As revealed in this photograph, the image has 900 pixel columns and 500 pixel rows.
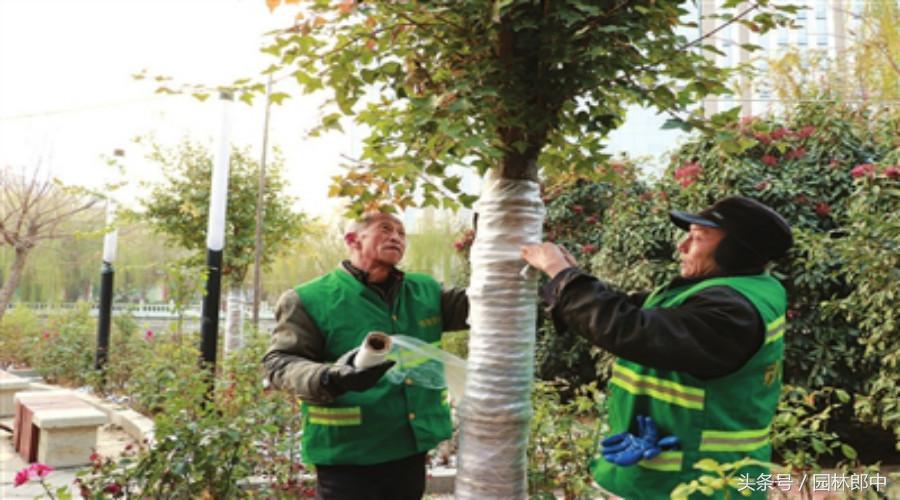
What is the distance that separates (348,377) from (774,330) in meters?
1.22

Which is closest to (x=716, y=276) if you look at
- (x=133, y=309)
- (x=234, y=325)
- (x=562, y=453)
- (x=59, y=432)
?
(x=562, y=453)

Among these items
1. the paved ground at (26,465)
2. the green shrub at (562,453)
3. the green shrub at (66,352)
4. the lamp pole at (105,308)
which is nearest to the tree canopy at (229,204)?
the lamp pole at (105,308)

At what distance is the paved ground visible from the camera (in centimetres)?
486

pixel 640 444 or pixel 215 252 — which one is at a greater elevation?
pixel 215 252

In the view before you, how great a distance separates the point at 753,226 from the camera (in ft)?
6.70

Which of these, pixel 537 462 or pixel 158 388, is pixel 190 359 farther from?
pixel 537 462

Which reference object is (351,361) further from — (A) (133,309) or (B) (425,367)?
(A) (133,309)

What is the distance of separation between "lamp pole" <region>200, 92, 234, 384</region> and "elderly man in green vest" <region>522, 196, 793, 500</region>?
15.4 feet

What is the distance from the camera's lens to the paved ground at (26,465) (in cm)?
486

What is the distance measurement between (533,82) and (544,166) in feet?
1.66

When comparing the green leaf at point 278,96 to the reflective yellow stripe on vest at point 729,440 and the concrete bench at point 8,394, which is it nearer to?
the reflective yellow stripe on vest at point 729,440

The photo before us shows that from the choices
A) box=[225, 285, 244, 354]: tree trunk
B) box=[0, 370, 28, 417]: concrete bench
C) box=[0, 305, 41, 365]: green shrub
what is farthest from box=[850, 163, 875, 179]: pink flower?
box=[0, 305, 41, 365]: green shrub

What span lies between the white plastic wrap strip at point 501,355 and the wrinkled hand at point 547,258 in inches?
1.4

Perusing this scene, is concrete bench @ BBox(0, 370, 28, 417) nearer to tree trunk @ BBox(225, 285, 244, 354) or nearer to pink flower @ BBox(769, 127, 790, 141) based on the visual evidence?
tree trunk @ BBox(225, 285, 244, 354)
